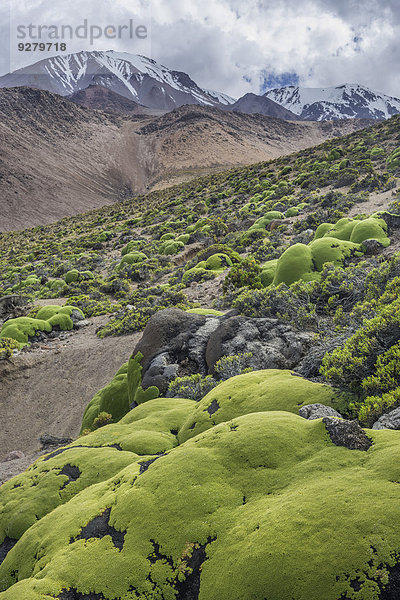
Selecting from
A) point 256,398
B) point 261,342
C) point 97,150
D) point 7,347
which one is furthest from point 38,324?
point 97,150

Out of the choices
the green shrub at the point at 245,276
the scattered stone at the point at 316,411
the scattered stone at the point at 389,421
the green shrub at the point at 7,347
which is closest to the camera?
the scattered stone at the point at 389,421

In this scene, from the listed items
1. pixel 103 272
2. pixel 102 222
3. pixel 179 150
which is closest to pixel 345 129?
pixel 179 150

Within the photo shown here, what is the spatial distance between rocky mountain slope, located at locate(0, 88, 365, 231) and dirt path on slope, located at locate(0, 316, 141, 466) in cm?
8197

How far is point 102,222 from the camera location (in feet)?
216

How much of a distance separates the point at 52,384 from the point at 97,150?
430 feet

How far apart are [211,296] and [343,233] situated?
829cm

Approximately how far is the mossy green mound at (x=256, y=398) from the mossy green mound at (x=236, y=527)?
3.80ft

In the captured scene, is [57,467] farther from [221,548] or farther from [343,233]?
[343,233]

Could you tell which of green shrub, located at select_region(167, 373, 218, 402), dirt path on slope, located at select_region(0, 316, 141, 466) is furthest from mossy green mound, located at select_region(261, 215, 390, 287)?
dirt path on slope, located at select_region(0, 316, 141, 466)

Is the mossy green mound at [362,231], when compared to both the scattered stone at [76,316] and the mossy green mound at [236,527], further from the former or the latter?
Answer: the scattered stone at [76,316]

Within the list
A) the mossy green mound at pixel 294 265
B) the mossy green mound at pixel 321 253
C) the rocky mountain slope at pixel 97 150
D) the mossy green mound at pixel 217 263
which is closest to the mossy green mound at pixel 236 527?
the mossy green mound at pixel 294 265

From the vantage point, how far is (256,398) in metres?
7.39

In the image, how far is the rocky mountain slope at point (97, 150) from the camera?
335 feet

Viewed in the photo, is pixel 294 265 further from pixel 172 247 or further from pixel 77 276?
pixel 77 276
